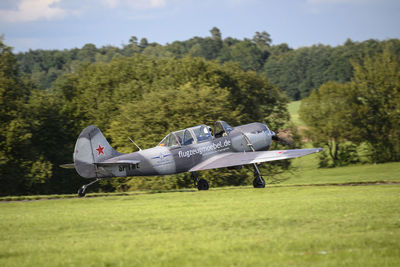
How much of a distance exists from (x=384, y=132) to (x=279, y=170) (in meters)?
17.6

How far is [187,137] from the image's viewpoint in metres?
18.1

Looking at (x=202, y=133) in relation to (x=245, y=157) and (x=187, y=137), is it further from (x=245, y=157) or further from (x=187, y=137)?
(x=245, y=157)

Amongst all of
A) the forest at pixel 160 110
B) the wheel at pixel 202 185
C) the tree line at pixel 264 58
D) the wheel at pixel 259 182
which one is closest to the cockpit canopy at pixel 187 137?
the wheel at pixel 202 185

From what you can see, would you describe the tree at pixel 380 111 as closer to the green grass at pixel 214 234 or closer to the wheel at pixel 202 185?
the wheel at pixel 202 185

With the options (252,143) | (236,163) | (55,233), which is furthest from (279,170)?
(55,233)

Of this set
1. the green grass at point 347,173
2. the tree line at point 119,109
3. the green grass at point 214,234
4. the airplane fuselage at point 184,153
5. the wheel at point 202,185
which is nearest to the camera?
the green grass at point 214,234

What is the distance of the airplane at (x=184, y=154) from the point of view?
1673 cm

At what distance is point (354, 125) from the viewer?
47875 mm

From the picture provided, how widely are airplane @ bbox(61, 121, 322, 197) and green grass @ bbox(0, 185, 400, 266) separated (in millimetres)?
3850

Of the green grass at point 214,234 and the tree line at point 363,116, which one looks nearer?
the green grass at point 214,234

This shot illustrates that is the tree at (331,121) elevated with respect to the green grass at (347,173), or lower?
elevated

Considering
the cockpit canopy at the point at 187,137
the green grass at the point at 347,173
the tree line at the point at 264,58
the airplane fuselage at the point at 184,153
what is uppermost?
the tree line at the point at 264,58

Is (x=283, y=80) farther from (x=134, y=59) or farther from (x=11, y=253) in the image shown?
(x=11, y=253)

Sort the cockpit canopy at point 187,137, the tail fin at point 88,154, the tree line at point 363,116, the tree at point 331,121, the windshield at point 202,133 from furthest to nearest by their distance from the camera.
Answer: the tree at point 331,121 < the tree line at point 363,116 < the windshield at point 202,133 < the cockpit canopy at point 187,137 < the tail fin at point 88,154
